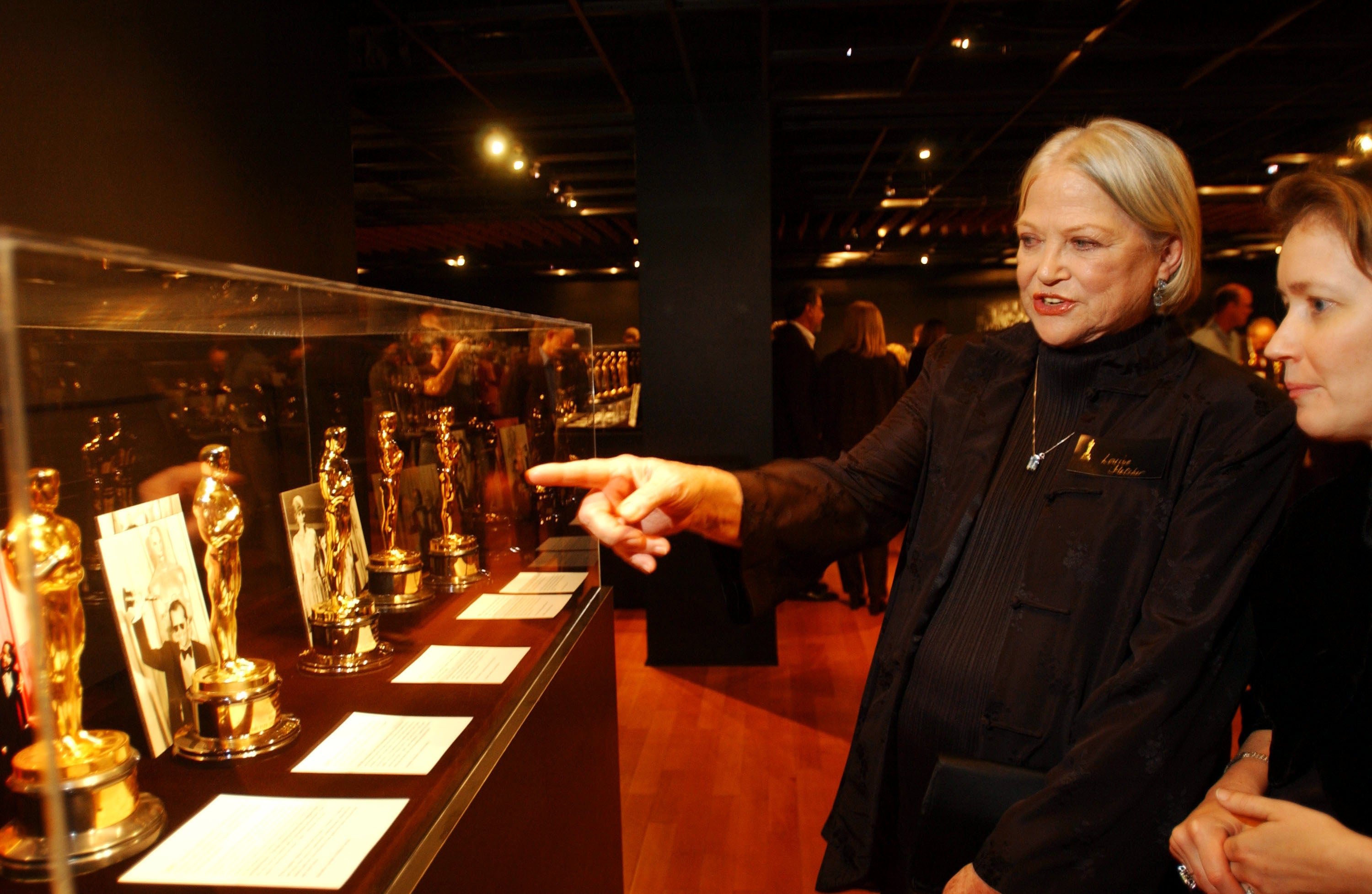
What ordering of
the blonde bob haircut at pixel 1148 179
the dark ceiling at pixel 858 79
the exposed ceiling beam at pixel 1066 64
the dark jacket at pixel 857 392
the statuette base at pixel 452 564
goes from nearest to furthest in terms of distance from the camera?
the blonde bob haircut at pixel 1148 179 < the statuette base at pixel 452 564 < the exposed ceiling beam at pixel 1066 64 < the dark ceiling at pixel 858 79 < the dark jacket at pixel 857 392

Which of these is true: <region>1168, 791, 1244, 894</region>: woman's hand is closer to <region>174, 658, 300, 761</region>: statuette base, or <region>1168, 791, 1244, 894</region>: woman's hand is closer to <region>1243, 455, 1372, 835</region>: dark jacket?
<region>1243, 455, 1372, 835</region>: dark jacket

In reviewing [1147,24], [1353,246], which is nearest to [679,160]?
[1147,24]

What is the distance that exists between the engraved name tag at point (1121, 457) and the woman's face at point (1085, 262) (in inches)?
6.8

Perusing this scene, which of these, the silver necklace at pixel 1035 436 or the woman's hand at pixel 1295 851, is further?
the silver necklace at pixel 1035 436

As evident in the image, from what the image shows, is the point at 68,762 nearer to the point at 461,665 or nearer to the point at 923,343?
the point at 461,665

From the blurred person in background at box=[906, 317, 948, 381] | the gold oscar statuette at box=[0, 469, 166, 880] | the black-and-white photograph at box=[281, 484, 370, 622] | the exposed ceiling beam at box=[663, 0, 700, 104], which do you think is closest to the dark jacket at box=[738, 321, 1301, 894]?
the black-and-white photograph at box=[281, 484, 370, 622]

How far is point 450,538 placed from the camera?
1.61 m

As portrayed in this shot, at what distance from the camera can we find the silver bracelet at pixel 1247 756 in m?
1.16

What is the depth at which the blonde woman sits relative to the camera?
17.4 feet

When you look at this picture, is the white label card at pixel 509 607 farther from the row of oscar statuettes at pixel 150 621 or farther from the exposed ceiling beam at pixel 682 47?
the exposed ceiling beam at pixel 682 47

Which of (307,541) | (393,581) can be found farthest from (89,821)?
(393,581)

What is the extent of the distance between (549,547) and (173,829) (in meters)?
1.07

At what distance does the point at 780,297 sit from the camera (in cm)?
1420

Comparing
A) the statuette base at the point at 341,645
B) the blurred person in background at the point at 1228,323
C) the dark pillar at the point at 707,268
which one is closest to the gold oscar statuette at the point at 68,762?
the statuette base at the point at 341,645
